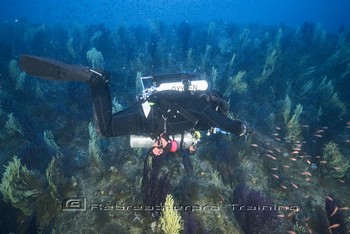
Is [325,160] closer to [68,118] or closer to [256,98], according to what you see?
[256,98]

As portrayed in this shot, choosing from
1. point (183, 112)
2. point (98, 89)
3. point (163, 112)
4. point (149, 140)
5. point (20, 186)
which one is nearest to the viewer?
point (98, 89)

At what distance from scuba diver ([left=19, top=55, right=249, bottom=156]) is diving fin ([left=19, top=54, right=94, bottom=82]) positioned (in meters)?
0.05

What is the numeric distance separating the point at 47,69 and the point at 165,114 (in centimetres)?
208

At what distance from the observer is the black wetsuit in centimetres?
448

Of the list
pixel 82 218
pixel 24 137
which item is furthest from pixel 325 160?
pixel 24 137

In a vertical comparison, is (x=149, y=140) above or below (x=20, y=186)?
above

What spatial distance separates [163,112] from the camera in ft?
15.3

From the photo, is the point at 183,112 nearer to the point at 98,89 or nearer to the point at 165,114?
the point at 165,114

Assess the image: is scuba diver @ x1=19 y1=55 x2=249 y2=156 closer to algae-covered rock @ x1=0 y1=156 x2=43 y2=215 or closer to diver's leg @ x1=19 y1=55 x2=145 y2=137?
diver's leg @ x1=19 y1=55 x2=145 y2=137

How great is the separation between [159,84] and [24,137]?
5996mm

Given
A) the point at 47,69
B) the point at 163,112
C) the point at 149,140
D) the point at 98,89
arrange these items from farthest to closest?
the point at 149,140
the point at 163,112
the point at 98,89
the point at 47,69

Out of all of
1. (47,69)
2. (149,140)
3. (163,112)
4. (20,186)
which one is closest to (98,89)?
(47,69)

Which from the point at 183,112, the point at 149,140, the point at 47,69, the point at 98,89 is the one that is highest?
the point at 47,69

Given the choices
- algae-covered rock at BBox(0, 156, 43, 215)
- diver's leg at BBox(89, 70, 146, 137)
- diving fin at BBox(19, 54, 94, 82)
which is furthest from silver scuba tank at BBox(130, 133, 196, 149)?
algae-covered rock at BBox(0, 156, 43, 215)
